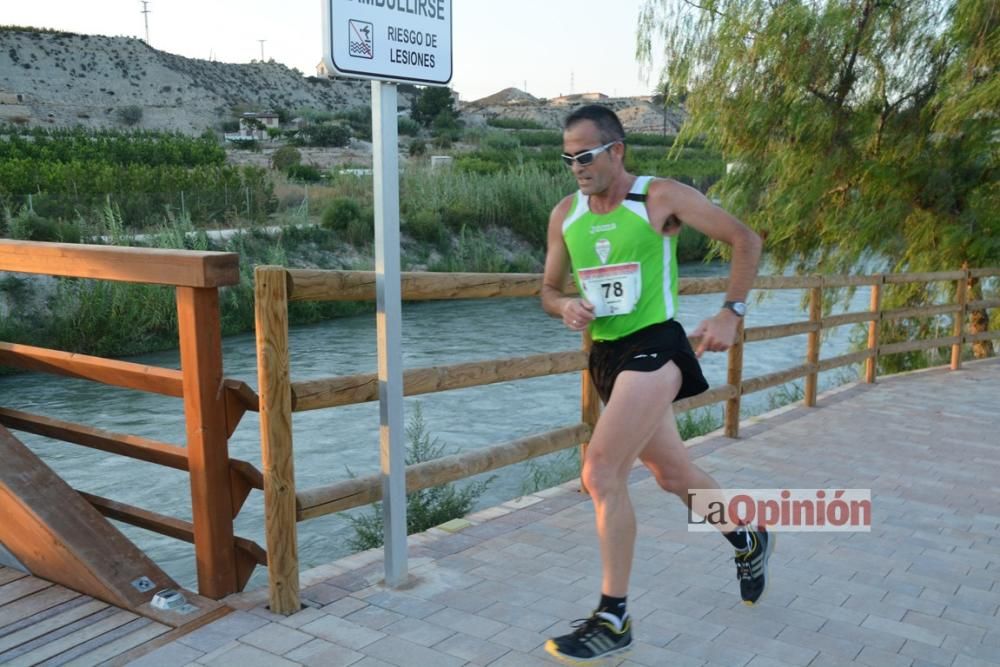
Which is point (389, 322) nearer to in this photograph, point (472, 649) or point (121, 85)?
point (472, 649)

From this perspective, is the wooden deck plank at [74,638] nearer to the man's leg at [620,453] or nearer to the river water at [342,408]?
the man's leg at [620,453]

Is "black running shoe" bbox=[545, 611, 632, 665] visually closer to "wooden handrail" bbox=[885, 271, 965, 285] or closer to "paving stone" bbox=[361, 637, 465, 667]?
"paving stone" bbox=[361, 637, 465, 667]

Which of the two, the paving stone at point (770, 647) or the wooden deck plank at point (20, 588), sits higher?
the wooden deck plank at point (20, 588)

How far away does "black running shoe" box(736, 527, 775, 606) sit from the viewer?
Result: 3.84 metres

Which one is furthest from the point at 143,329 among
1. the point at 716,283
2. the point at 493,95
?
the point at 493,95

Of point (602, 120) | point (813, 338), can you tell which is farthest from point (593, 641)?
point (813, 338)

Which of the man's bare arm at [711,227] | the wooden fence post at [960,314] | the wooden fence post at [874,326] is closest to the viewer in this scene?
the man's bare arm at [711,227]

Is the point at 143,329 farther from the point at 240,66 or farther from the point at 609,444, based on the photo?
the point at 240,66

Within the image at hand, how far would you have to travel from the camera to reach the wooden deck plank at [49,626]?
11.0ft

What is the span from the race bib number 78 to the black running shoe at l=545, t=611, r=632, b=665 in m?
1.07

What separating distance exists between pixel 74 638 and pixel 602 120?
263 centimetres

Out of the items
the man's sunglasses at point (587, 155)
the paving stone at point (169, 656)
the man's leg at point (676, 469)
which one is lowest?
the paving stone at point (169, 656)

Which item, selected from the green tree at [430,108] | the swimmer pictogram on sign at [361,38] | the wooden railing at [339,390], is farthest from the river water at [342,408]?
the green tree at [430,108]

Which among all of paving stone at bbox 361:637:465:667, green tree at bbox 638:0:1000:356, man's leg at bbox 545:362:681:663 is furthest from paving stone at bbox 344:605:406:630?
green tree at bbox 638:0:1000:356
